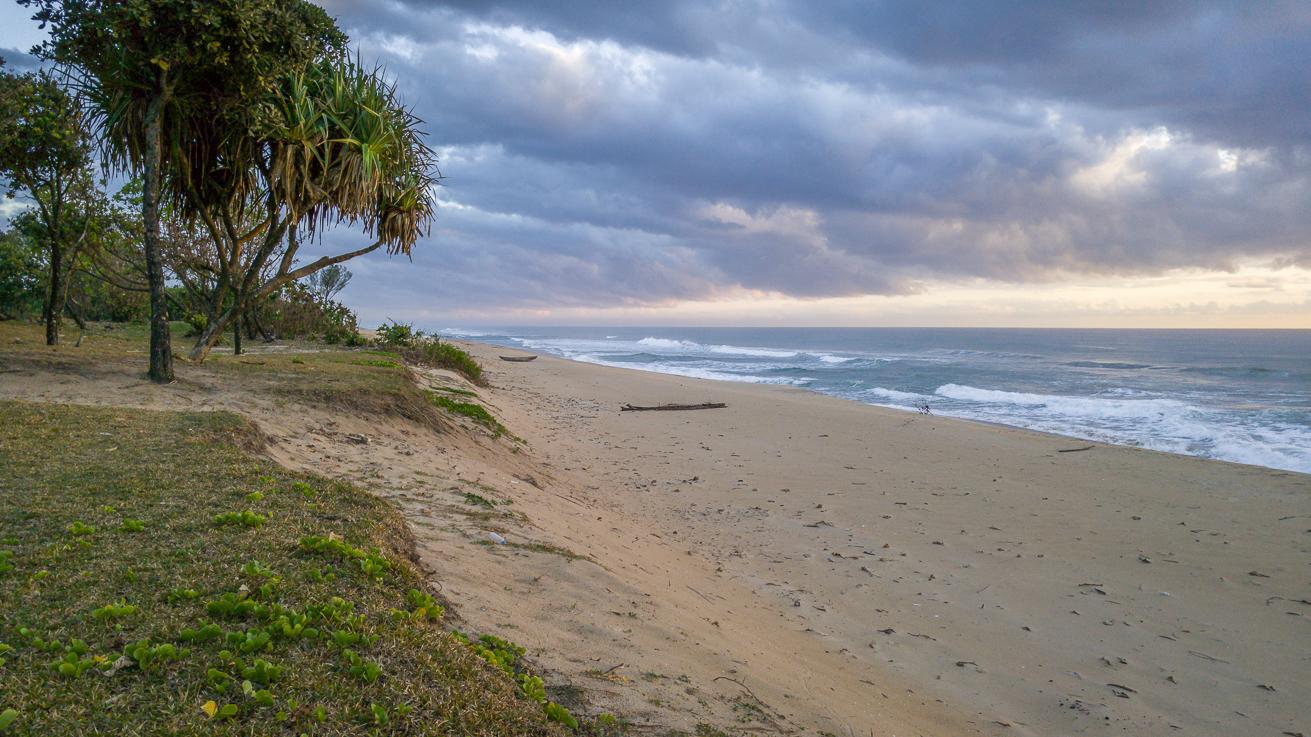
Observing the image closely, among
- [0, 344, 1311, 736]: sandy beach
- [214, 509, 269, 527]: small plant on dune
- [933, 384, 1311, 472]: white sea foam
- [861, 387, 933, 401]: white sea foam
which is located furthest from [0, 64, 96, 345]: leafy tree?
[861, 387, 933, 401]: white sea foam

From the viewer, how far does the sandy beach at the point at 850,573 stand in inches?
169

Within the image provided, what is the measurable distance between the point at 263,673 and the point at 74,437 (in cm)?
470

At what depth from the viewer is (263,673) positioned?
8.21ft

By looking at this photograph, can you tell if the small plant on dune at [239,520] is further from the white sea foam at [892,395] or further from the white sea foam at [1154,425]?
the white sea foam at [892,395]

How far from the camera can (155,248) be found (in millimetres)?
8578

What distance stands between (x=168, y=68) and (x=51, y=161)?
14.5 ft

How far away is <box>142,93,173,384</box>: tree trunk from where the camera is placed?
842cm

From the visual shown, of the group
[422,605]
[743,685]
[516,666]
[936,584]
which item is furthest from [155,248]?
[936,584]

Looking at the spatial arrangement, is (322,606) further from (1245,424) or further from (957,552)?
(1245,424)

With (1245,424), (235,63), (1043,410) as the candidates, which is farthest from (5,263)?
(1245,424)

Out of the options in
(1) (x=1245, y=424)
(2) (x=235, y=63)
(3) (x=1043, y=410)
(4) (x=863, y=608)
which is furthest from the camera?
(3) (x=1043, y=410)

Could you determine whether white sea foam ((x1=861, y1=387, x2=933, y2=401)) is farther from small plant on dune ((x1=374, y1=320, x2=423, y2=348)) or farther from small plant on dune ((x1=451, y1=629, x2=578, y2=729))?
small plant on dune ((x1=451, y1=629, x2=578, y2=729))

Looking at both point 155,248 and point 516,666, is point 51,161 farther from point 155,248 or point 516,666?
point 516,666

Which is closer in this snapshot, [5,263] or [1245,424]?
[5,263]
